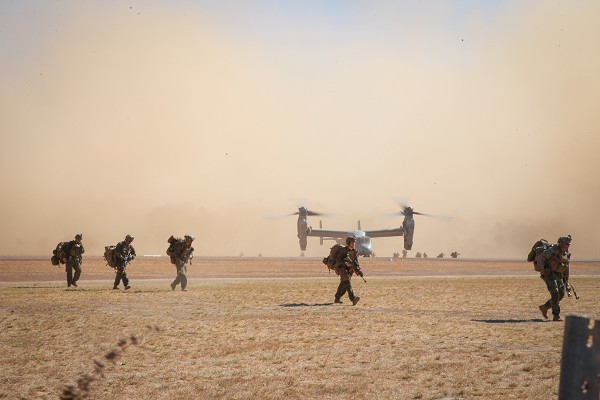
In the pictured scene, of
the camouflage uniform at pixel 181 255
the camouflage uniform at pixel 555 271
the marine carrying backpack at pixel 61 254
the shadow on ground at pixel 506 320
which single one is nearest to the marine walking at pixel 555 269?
the camouflage uniform at pixel 555 271

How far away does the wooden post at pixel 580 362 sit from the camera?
4.93m

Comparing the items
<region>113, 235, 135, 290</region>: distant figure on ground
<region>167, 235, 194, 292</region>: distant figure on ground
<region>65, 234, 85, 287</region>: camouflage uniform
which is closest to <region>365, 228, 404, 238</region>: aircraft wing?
<region>167, 235, 194, 292</region>: distant figure on ground

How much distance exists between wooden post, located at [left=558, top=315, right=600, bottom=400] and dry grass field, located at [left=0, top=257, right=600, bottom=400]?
5.32 m

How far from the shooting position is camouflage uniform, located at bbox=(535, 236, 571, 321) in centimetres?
1912

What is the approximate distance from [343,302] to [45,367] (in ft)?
44.3

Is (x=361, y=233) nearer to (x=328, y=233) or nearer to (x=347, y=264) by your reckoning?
(x=328, y=233)

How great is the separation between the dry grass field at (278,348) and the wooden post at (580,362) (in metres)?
5.32

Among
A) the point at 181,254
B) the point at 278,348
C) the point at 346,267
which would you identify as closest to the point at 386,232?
the point at 181,254

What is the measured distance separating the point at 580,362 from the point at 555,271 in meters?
15.2

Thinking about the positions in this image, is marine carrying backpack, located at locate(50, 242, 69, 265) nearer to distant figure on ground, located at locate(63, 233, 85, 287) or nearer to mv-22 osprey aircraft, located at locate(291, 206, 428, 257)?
distant figure on ground, located at locate(63, 233, 85, 287)

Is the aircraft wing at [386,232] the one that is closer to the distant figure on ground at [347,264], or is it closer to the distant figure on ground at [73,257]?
the distant figure on ground at [73,257]

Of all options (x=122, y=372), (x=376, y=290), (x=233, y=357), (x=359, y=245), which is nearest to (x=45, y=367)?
(x=122, y=372)

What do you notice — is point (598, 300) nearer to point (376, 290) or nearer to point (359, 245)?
point (376, 290)

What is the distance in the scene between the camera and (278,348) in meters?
14.4
